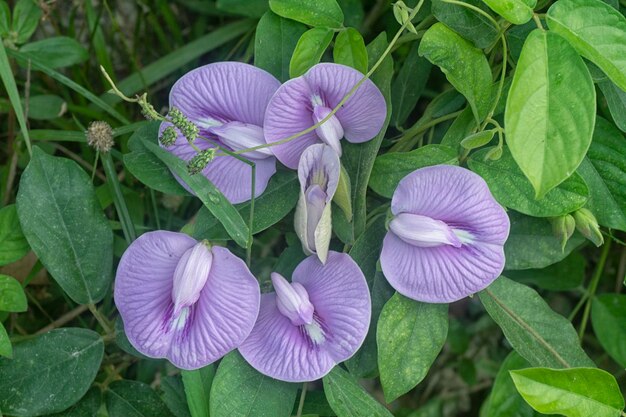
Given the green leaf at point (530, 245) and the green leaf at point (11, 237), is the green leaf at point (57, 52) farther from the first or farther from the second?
the green leaf at point (530, 245)

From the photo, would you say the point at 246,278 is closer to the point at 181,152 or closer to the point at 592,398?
the point at 181,152

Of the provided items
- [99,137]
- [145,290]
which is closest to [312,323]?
[145,290]

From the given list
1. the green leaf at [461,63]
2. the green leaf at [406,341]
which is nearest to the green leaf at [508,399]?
the green leaf at [406,341]

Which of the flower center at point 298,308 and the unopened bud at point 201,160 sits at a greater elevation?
A: the unopened bud at point 201,160

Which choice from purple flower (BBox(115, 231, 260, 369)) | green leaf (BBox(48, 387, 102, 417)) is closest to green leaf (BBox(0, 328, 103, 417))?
green leaf (BBox(48, 387, 102, 417))

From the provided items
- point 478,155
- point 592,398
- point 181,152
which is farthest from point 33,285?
point 592,398

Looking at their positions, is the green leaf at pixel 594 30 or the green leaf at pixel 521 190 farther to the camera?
the green leaf at pixel 521 190

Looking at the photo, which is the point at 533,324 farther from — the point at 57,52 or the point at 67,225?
the point at 57,52
